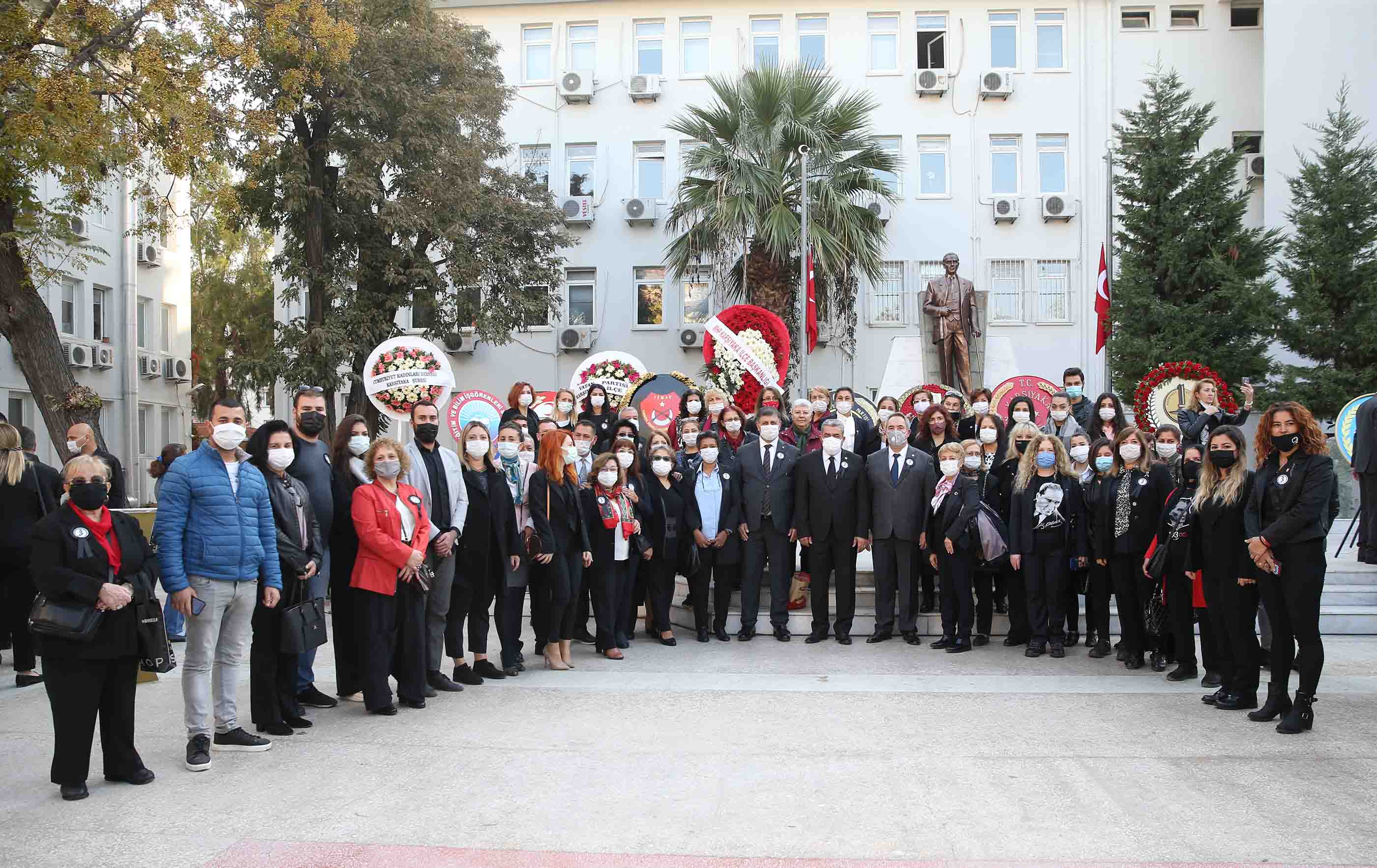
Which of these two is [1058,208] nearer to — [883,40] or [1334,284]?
[883,40]

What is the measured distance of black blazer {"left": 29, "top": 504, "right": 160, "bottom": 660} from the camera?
19.5ft

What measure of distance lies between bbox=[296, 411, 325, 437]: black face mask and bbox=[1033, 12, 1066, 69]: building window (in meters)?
28.1

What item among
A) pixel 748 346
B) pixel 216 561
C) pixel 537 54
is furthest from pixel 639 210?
pixel 216 561

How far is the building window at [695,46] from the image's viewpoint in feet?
107

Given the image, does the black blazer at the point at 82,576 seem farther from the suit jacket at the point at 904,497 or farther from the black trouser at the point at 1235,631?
the black trouser at the point at 1235,631

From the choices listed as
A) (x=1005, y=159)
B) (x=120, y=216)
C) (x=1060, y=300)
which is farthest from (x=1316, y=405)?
(x=120, y=216)

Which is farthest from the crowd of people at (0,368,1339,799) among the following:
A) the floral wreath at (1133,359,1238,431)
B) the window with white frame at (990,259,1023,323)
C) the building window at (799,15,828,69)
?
the building window at (799,15,828,69)

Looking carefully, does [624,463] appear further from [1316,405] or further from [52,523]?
[1316,405]

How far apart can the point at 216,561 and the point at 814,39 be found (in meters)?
28.6

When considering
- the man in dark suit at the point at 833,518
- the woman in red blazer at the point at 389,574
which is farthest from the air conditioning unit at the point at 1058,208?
the woman in red blazer at the point at 389,574

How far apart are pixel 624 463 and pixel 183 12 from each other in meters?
10.2

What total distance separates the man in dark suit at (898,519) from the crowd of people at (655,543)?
0.03 metres

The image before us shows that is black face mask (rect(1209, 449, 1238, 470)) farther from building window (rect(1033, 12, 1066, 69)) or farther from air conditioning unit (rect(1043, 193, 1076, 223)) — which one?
building window (rect(1033, 12, 1066, 69))

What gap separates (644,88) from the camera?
32.2 m
